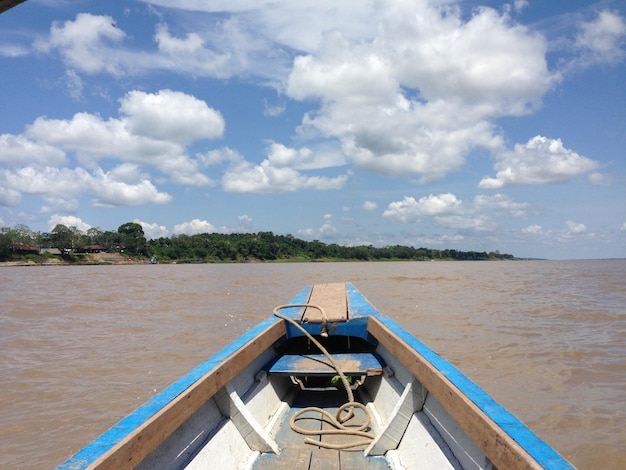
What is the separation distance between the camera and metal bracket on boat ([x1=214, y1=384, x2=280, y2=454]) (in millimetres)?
2829

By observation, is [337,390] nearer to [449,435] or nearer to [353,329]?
[353,329]

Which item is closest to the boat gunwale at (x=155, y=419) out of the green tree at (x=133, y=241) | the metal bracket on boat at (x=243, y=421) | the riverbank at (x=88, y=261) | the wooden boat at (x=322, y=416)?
the wooden boat at (x=322, y=416)

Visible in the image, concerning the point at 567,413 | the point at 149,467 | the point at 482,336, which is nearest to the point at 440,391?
the point at 149,467

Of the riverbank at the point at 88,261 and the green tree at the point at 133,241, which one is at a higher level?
the green tree at the point at 133,241

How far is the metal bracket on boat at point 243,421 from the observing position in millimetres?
2829

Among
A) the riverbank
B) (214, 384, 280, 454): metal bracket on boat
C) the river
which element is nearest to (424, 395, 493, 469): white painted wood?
(214, 384, 280, 454): metal bracket on boat

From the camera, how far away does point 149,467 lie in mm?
1983

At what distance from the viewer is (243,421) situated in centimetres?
284

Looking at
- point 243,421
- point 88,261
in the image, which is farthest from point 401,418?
point 88,261

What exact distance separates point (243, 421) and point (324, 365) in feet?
3.58

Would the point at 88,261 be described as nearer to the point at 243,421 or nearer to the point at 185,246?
the point at 185,246

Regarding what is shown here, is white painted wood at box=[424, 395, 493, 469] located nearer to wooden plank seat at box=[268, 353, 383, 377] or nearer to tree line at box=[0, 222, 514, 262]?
wooden plank seat at box=[268, 353, 383, 377]

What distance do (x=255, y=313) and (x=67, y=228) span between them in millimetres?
67641

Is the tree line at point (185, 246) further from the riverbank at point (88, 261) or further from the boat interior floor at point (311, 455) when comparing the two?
the boat interior floor at point (311, 455)
